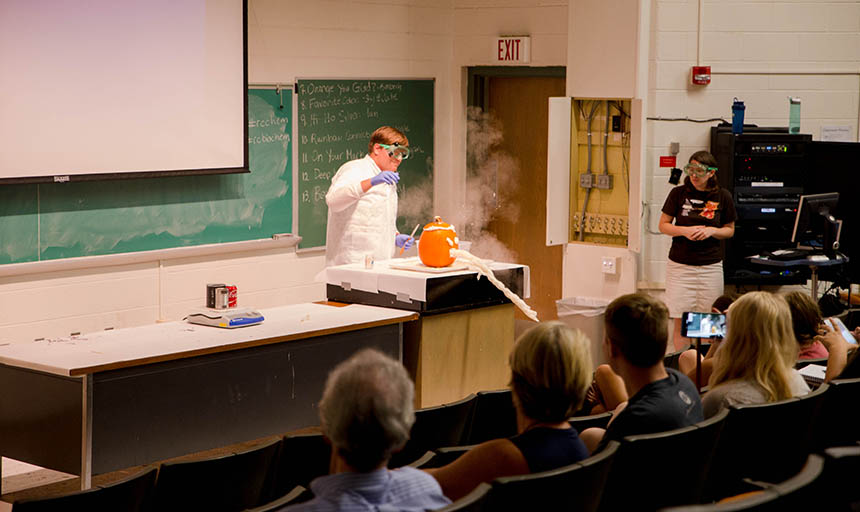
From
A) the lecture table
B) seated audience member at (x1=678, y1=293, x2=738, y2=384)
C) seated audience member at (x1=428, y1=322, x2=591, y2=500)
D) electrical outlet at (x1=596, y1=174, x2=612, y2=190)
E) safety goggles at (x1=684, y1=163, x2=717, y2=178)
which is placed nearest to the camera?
seated audience member at (x1=428, y1=322, x2=591, y2=500)

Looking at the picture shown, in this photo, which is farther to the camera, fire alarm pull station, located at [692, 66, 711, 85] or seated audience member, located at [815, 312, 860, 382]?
fire alarm pull station, located at [692, 66, 711, 85]

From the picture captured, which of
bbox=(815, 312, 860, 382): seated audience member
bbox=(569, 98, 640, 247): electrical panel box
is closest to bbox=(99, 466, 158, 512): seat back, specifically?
bbox=(815, 312, 860, 382): seated audience member

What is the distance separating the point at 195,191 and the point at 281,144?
0.72 meters

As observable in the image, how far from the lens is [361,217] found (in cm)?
570

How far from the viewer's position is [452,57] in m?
8.06

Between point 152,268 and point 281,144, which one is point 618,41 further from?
point 152,268

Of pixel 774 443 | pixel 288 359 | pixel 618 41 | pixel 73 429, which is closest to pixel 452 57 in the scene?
pixel 618 41

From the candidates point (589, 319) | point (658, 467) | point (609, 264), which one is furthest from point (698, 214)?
point (658, 467)

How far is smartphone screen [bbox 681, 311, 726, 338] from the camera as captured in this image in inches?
139

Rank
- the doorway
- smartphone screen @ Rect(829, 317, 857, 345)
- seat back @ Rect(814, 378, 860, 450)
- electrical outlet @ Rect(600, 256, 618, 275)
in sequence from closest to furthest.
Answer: seat back @ Rect(814, 378, 860, 450) → smartphone screen @ Rect(829, 317, 857, 345) → electrical outlet @ Rect(600, 256, 618, 275) → the doorway

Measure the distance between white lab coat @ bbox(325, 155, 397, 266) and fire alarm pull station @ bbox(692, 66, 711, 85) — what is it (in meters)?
2.32

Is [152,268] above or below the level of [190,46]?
below

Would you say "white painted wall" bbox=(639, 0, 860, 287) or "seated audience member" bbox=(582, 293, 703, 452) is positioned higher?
"white painted wall" bbox=(639, 0, 860, 287)

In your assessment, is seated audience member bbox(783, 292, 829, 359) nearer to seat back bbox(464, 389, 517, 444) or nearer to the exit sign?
seat back bbox(464, 389, 517, 444)
